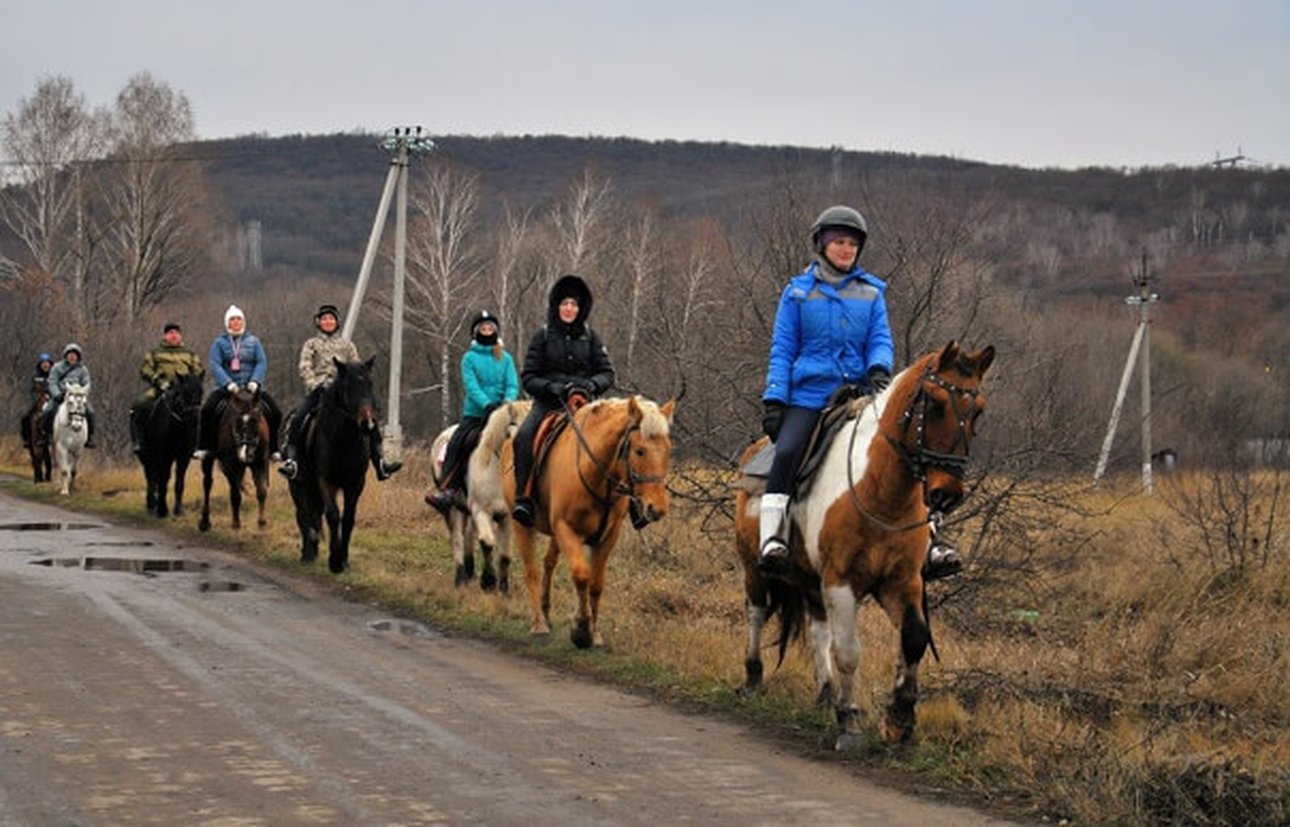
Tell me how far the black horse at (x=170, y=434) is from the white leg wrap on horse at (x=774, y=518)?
15.8 metres

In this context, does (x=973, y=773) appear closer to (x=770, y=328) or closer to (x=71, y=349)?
(x=770, y=328)

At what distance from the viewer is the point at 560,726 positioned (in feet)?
29.7

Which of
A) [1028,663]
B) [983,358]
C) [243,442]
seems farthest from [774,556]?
[243,442]

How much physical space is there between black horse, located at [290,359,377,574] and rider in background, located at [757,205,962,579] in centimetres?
809

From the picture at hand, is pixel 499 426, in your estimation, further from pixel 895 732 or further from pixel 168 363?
pixel 168 363

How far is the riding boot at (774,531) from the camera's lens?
9055mm

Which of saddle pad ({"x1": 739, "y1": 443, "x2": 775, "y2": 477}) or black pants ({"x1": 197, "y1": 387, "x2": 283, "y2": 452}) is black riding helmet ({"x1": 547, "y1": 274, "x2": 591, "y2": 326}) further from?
black pants ({"x1": 197, "y1": 387, "x2": 283, "y2": 452})

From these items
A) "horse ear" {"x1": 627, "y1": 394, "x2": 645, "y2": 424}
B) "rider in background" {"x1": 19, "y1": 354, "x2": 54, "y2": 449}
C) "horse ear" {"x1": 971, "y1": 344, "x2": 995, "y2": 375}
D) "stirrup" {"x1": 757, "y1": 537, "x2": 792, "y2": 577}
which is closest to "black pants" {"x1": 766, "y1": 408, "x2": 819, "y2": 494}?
Answer: "stirrup" {"x1": 757, "y1": 537, "x2": 792, "y2": 577}

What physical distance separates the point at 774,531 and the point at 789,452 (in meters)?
0.46

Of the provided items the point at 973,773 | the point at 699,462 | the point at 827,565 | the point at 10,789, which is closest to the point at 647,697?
the point at 827,565

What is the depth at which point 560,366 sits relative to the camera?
526 inches

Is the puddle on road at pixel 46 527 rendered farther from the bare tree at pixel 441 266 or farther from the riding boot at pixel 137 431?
A: the bare tree at pixel 441 266

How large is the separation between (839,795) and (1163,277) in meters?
105

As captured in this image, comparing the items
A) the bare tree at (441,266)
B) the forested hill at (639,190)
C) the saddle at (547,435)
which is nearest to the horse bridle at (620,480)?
the saddle at (547,435)
